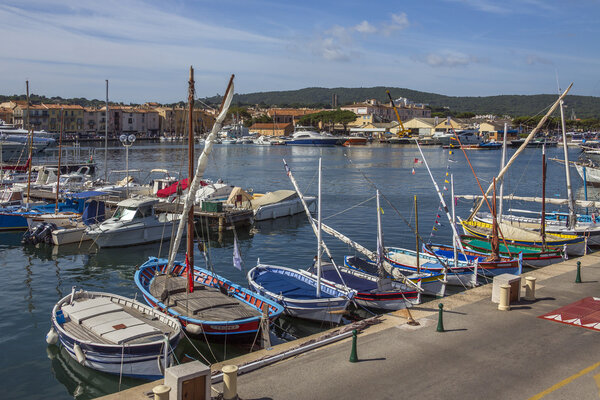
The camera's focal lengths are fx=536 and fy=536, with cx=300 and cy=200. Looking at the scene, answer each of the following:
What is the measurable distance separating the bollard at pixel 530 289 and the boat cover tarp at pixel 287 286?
7680 mm

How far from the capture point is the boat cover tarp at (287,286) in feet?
73.7

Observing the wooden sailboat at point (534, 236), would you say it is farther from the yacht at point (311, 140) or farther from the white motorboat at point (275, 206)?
the yacht at point (311, 140)

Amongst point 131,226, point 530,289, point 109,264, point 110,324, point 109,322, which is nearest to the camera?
point 110,324

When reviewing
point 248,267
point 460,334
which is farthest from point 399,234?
point 460,334

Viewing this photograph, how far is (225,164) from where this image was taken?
116m

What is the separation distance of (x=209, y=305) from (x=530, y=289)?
38.1 ft

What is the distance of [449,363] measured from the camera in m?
14.0

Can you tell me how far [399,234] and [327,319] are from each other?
68.2 ft

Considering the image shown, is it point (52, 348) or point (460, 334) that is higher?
point (460, 334)

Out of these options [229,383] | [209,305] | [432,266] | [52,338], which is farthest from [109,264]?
[229,383]

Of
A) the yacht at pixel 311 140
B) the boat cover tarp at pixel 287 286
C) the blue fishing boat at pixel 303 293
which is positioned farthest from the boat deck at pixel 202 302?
the yacht at pixel 311 140

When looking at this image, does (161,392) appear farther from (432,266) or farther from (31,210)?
(31,210)

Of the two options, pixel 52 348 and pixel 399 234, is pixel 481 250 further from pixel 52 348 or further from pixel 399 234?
pixel 52 348

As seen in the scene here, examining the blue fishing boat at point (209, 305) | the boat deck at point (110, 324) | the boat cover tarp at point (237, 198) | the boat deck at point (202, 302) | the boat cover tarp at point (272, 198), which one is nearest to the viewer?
the boat deck at point (110, 324)
